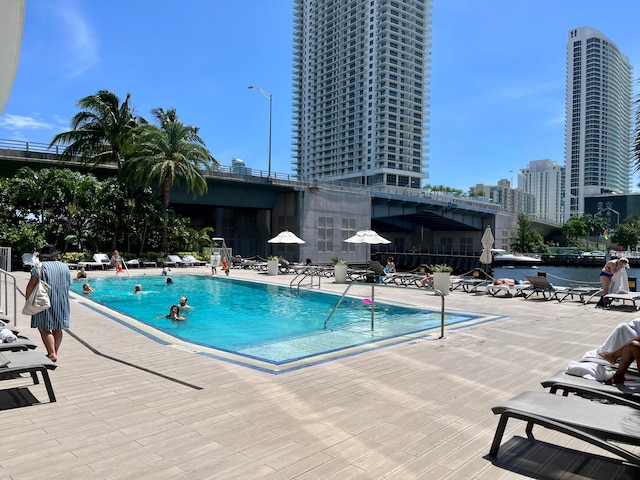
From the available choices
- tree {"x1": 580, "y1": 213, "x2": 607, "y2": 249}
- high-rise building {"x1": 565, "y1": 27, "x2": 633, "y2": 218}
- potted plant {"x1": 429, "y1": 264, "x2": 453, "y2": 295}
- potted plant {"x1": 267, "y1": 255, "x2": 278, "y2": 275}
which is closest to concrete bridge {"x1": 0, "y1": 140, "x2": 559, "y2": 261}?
potted plant {"x1": 267, "y1": 255, "x2": 278, "y2": 275}

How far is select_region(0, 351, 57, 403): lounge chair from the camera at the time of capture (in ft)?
14.3

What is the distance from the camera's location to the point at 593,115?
161m

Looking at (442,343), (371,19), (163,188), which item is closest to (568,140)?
(371,19)

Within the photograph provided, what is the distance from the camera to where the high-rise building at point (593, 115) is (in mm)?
159500

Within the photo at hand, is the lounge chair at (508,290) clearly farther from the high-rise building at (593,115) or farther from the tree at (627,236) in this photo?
the high-rise building at (593,115)

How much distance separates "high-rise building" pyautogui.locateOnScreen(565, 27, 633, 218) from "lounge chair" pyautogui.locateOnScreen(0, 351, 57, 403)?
600ft

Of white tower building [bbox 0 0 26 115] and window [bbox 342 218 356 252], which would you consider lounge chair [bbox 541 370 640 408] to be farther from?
window [bbox 342 218 356 252]

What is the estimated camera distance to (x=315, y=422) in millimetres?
4316

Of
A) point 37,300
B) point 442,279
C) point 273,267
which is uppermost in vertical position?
point 37,300

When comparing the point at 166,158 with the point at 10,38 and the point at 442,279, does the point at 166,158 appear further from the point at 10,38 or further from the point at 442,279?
the point at 10,38

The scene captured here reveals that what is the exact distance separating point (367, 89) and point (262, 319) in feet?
425

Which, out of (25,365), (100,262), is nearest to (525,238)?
(100,262)

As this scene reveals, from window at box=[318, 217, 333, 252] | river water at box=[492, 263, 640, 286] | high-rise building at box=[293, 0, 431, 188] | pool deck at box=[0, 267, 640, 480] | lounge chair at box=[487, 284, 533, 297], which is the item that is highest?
high-rise building at box=[293, 0, 431, 188]

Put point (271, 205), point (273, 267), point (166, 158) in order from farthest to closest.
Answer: point (271, 205) → point (166, 158) → point (273, 267)
